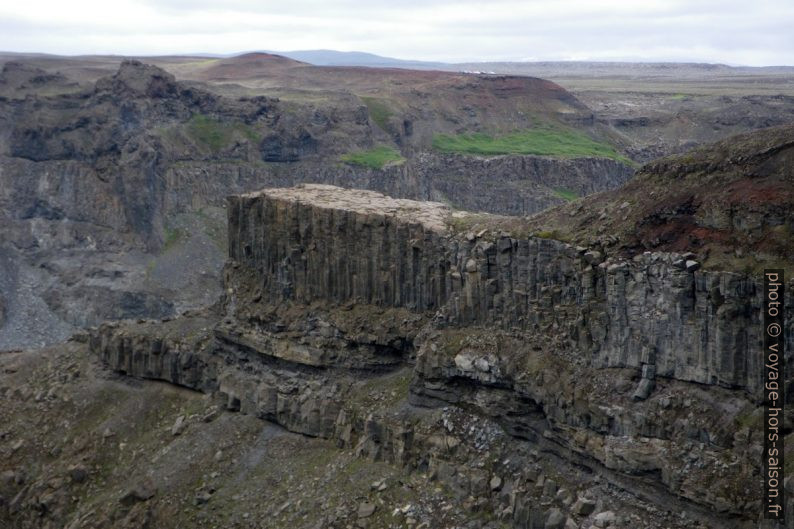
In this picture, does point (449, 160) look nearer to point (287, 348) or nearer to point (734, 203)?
point (287, 348)

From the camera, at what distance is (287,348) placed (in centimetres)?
5338

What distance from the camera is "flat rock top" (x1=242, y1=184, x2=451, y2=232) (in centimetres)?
5112

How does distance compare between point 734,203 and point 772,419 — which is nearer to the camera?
point 772,419

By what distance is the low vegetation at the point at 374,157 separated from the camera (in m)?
116

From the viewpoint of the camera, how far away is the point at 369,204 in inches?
2144

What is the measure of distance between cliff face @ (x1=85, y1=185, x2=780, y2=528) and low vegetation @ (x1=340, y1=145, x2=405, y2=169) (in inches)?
2219

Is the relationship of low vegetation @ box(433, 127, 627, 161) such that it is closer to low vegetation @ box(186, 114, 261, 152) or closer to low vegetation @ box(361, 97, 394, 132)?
low vegetation @ box(361, 97, 394, 132)

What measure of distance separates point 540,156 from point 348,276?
70.6 meters

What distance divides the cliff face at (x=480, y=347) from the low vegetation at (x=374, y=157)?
5636cm

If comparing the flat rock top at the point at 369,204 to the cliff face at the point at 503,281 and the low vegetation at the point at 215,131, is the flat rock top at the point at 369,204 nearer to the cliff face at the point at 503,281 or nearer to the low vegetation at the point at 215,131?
the cliff face at the point at 503,281

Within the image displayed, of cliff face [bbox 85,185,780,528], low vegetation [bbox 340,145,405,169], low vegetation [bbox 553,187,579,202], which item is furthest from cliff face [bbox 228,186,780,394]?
low vegetation [bbox 340,145,405,169]

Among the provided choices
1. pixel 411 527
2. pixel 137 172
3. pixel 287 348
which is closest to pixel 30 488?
pixel 287 348

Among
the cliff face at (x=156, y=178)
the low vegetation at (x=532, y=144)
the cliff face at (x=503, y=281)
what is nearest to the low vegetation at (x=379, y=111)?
the cliff face at (x=156, y=178)

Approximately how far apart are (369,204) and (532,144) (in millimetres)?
75522
